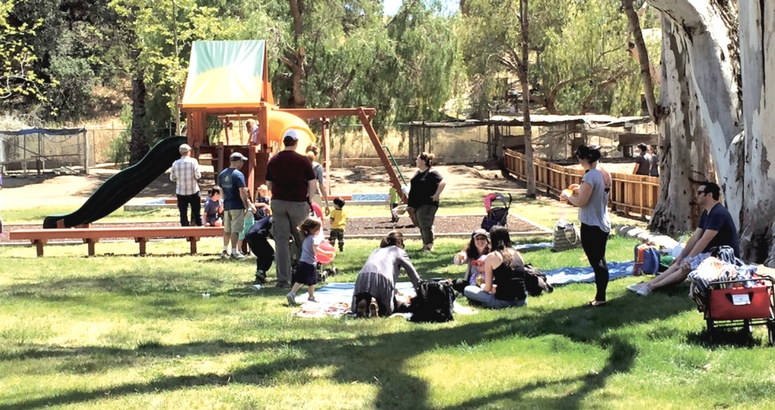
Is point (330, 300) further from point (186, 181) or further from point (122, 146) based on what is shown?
point (122, 146)

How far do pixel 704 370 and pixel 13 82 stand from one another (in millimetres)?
41089

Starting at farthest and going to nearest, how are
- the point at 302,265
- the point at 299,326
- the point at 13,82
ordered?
the point at 13,82
the point at 302,265
the point at 299,326

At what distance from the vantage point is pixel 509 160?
3562cm

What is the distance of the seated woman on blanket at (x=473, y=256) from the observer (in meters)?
9.62

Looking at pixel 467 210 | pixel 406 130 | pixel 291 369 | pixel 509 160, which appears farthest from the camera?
pixel 406 130

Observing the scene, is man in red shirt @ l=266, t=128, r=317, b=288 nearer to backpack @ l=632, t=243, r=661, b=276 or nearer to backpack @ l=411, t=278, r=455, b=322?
backpack @ l=411, t=278, r=455, b=322

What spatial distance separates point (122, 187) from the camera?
17.9 meters

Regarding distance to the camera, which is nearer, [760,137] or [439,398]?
[439,398]

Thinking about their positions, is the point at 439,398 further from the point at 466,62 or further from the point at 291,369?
the point at 466,62

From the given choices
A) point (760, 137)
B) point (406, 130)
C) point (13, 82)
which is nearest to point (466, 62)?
point (406, 130)

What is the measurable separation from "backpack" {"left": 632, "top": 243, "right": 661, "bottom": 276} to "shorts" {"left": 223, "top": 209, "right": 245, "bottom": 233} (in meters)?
5.73

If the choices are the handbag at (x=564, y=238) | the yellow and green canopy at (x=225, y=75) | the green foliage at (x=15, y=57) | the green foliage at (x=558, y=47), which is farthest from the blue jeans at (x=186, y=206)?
the green foliage at (x=558, y=47)

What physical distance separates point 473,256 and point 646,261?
2.06 m

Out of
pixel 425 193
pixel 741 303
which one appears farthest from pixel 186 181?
pixel 741 303
